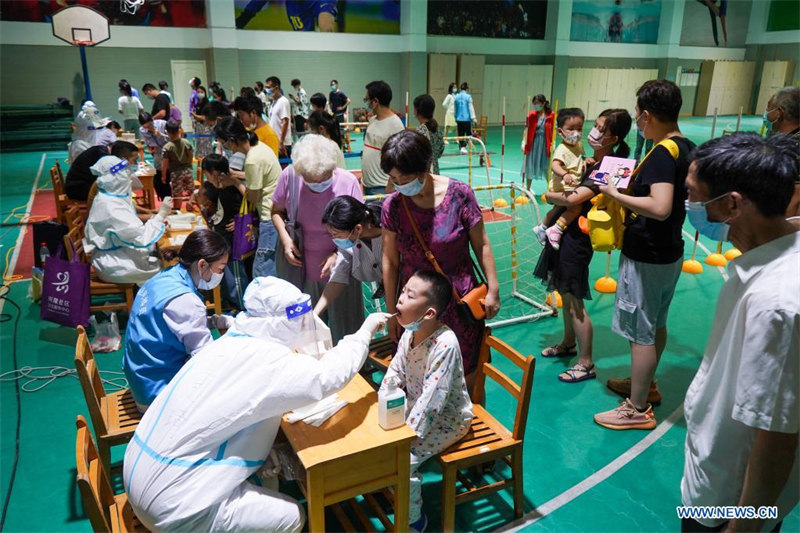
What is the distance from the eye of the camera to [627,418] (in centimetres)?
357

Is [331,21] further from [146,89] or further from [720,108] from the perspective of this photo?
[720,108]

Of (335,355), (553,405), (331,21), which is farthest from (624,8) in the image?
(335,355)

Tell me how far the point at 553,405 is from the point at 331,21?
733 inches

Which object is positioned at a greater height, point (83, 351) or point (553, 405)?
point (83, 351)

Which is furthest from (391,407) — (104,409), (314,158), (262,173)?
(262,173)

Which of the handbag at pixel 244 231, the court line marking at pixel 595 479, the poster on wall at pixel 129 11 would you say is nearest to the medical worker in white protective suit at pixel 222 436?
the court line marking at pixel 595 479

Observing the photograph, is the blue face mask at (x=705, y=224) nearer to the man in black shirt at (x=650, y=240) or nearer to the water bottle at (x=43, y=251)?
the man in black shirt at (x=650, y=240)

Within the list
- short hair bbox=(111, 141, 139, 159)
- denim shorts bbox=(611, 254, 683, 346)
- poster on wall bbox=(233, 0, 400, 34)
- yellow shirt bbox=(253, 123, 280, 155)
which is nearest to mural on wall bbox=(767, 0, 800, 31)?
poster on wall bbox=(233, 0, 400, 34)

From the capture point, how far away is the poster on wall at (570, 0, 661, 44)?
74.7 ft

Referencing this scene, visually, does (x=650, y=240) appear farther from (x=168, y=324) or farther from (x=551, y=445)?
(x=168, y=324)

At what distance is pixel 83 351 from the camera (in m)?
2.76

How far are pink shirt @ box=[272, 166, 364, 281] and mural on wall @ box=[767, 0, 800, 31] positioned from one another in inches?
1091

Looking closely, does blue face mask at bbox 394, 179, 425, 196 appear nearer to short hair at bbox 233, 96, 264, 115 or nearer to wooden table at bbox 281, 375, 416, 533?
wooden table at bbox 281, 375, 416, 533

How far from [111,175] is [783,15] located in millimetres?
29204
